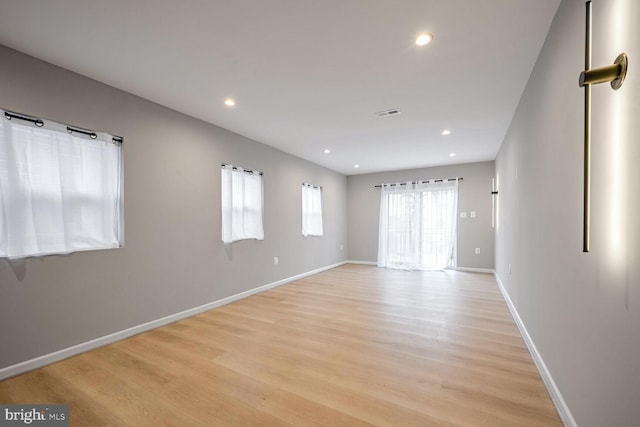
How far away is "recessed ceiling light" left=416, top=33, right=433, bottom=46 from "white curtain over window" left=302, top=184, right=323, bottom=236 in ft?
12.7

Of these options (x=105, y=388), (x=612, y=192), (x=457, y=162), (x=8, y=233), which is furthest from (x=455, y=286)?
(x=8, y=233)

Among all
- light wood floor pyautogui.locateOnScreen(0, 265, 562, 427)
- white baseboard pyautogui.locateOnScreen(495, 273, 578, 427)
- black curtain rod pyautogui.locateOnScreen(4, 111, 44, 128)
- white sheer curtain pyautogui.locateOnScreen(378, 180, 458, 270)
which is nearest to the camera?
white baseboard pyautogui.locateOnScreen(495, 273, 578, 427)

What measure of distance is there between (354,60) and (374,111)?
1087mm

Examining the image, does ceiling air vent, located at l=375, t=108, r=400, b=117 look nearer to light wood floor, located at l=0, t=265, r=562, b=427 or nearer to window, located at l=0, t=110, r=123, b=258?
light wood floor, located at l=0, t=265, r=562, b=427

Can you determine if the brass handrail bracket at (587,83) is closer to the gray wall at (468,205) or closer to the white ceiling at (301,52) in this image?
the white ceiling at (301,52)

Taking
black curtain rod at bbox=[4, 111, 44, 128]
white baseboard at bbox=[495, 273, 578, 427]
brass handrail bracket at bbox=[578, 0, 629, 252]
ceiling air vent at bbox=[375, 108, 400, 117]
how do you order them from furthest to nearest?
ceiling air vent at bbox=[375, 108, 400, 117] → black curtain rod at bbox=[4, 111, 44, 128] → white baseboard at bbox=[495, 273, 578, 427] → brass handrail bracket at bbox=[578, 0, 629, 252]

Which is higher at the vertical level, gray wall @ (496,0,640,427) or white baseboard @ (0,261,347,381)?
gray wall @ (496,0,640,427)

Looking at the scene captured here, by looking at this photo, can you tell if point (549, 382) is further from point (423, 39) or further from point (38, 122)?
point (38, 122)

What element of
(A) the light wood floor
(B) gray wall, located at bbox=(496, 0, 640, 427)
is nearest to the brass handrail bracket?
(B) gray wall, located at bbox=(496, 0, 640, 427)

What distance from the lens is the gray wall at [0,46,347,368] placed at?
82.4 inches

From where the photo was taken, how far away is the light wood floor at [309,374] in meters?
1.61

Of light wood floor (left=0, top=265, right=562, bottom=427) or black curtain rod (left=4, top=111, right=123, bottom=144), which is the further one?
black curtain rod (left=4, top=111, right=123, bottom=144)

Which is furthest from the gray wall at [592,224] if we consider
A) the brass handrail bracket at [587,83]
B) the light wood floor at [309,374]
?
the light wood floor at [309,374]

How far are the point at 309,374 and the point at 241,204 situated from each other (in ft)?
8.85
